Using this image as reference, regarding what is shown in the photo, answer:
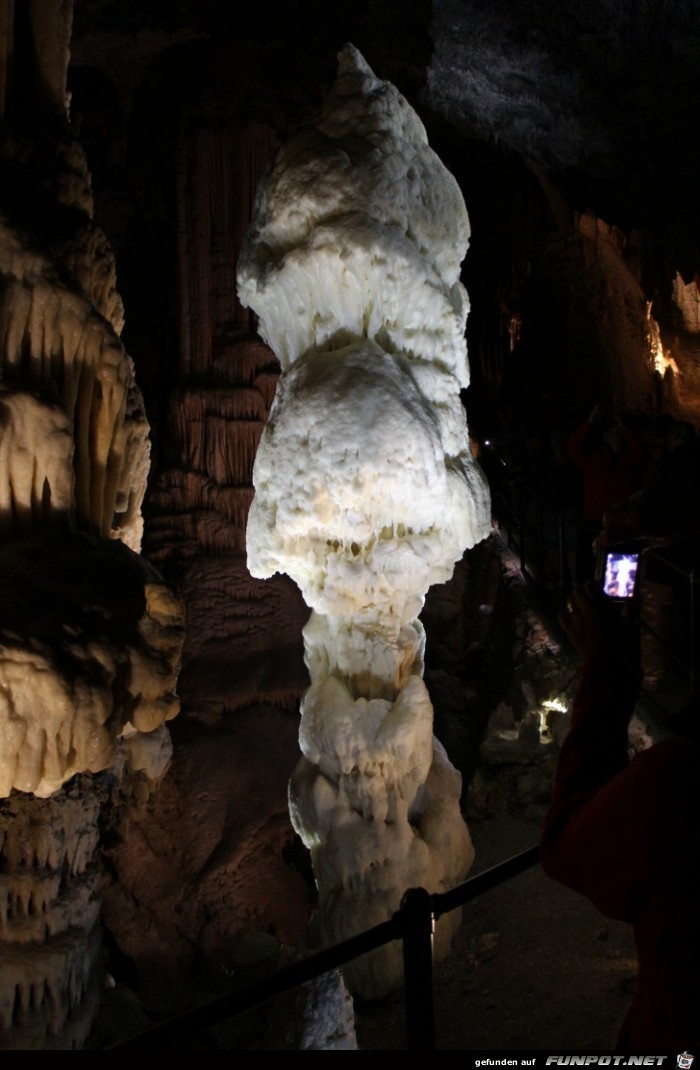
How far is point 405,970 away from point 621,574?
79 cm

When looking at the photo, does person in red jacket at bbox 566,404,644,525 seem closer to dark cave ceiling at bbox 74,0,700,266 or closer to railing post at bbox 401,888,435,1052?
dark cave ceiling at bbox 74,0,700,266

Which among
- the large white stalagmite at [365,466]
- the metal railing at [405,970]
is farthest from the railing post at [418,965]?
the large white stalagmite at [365,466]

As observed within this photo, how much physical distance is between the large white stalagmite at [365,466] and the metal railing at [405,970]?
1.70m

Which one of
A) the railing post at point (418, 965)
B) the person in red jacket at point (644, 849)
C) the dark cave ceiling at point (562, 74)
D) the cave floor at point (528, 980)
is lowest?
the cave floor at point (528, 980)

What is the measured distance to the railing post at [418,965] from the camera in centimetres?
139

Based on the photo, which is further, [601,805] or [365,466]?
[365,466]

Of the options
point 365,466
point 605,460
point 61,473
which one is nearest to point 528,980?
point 365,466

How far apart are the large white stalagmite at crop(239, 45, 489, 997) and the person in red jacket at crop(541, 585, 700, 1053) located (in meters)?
1.98

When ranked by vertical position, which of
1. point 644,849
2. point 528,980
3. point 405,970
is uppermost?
point 644,849

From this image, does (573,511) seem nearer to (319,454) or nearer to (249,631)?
(319,454)

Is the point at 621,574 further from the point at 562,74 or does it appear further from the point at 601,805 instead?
the point at 562,74

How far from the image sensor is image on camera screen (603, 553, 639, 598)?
147 cm

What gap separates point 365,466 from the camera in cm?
297

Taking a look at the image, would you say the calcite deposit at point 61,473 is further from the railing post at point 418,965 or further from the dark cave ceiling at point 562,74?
the dark cave ceiling at point 562,74
